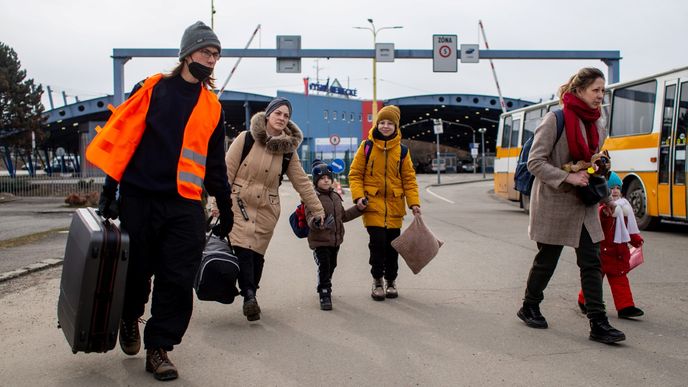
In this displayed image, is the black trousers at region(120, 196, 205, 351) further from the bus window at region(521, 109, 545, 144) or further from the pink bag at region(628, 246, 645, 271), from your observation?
the bus window at region(521, 109, 545, 144)

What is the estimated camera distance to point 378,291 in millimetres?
6207

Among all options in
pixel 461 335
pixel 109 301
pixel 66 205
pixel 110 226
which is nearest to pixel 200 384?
pixel 109 301

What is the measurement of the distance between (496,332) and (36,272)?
544cm

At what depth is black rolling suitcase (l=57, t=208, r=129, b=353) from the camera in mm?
3531

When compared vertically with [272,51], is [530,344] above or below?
below

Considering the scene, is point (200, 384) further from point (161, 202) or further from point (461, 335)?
point (461, 335)

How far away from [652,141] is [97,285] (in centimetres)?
Result: 1136

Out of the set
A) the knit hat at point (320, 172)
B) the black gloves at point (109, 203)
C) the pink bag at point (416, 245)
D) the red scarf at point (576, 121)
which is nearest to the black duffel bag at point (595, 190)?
the red scarf at point (576, 121)

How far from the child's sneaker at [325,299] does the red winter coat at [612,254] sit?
2235mm

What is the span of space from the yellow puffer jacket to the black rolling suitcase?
9.66ft

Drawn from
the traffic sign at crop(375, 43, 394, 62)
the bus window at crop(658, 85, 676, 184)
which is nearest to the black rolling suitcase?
the bus window at crop(658, 85, 676, 184)

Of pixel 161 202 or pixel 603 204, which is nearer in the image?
pixel 161 202

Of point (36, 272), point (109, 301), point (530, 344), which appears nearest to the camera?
point (109, 301)

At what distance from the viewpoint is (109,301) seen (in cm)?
362
